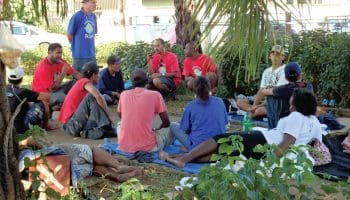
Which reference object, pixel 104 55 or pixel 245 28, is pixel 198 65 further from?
pixel 104 55

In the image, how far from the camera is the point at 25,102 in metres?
6.59

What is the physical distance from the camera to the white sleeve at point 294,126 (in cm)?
510

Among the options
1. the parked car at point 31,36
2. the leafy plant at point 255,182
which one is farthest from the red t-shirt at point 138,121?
the parked car at point 31,36

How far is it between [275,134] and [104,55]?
45.8 feet

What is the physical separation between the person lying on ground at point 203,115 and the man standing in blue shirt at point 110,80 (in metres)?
3.32

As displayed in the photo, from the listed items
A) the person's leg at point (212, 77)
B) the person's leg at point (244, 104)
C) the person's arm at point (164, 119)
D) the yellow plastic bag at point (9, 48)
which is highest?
the yellow plastic bag at point (9, 48)

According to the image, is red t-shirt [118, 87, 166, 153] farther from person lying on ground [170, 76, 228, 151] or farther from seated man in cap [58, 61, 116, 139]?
seated man in cap [58, 61, 116, 139]

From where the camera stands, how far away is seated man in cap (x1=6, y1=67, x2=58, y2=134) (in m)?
6.37

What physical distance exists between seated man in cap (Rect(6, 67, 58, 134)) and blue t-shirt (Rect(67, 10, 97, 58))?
2.23 meters

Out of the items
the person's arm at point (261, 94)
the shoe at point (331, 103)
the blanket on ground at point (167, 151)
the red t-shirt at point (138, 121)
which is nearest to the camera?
the blanket on ground at point (167, 151)

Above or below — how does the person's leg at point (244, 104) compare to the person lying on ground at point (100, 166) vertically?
Answer: above

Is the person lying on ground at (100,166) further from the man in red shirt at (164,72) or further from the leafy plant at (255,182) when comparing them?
the man in red shirt at (164,72)

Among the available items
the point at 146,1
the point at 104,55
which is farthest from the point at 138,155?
the point at 146,1

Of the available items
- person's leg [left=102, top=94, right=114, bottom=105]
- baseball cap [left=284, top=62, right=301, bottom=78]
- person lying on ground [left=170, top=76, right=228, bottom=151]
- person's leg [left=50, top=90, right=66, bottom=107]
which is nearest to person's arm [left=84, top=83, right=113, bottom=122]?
person's leg [left=50, top=90, right=66, bottom=107]
